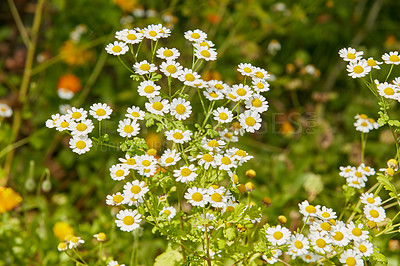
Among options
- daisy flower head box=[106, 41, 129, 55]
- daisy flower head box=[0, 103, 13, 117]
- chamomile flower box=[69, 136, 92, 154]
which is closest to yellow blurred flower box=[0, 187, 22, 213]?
daisy flower head box=[0, 103, 13, 117]

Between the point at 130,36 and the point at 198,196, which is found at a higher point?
the point at 130,36

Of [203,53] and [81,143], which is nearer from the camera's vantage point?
[81,143]

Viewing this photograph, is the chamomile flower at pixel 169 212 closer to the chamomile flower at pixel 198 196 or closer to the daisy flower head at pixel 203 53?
the chamomile flower at pixel 198 196

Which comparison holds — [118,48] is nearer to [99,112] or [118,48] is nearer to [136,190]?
[99,112]

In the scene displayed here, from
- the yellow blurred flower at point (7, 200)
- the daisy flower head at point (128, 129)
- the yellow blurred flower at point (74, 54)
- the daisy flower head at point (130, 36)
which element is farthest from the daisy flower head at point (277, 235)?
the yellow blurred flower at point (74, 54)

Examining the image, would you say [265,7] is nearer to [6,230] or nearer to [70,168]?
[70,168]

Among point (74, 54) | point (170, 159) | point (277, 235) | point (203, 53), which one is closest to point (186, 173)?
point (170, 159)

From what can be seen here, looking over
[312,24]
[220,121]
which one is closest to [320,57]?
[312,24]
